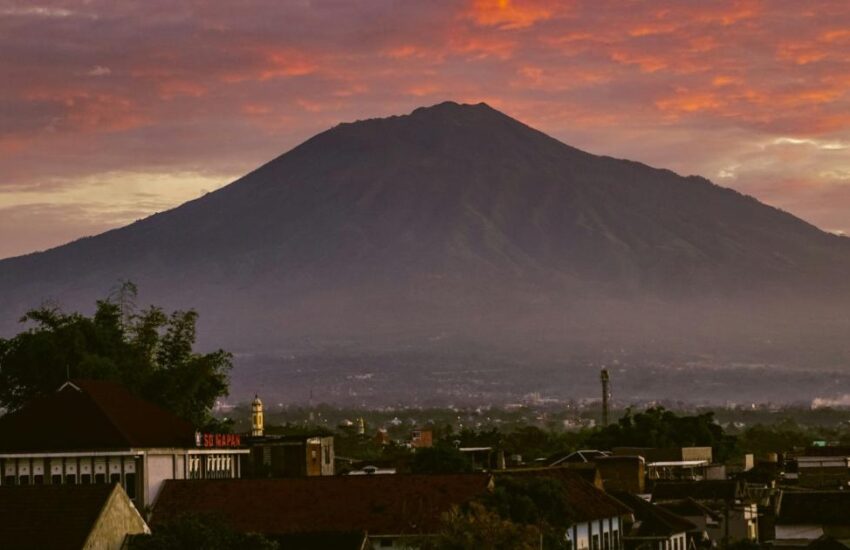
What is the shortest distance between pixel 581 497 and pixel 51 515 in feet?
94.7

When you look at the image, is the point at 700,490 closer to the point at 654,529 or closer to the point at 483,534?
the point at 654,529

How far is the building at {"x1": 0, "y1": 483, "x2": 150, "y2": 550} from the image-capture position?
6034 cm

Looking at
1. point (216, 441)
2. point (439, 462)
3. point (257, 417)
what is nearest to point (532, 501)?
point (216, 441)

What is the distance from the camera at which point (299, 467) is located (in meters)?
103

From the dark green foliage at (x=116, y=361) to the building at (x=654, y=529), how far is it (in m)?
27.4

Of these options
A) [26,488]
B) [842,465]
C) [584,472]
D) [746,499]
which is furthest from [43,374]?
[842,465]

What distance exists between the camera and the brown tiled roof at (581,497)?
265 feet

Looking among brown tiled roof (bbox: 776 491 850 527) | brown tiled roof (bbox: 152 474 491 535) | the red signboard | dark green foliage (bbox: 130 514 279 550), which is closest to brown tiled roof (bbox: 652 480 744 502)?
brown tiled roof (bbox: 776 491 850 527)

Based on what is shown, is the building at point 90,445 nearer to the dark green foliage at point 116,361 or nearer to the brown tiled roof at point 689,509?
the dark green foliage at point 116,361

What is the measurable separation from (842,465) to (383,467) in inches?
1392

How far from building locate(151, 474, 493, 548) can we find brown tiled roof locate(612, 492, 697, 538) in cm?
1319

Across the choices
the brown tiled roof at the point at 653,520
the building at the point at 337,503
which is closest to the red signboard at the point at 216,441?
the building at the point at 337,503

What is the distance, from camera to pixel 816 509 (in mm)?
91250

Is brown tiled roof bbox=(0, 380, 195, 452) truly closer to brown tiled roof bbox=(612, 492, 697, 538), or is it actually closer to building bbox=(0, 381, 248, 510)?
building bbox=(0, 381, 248, 510)
